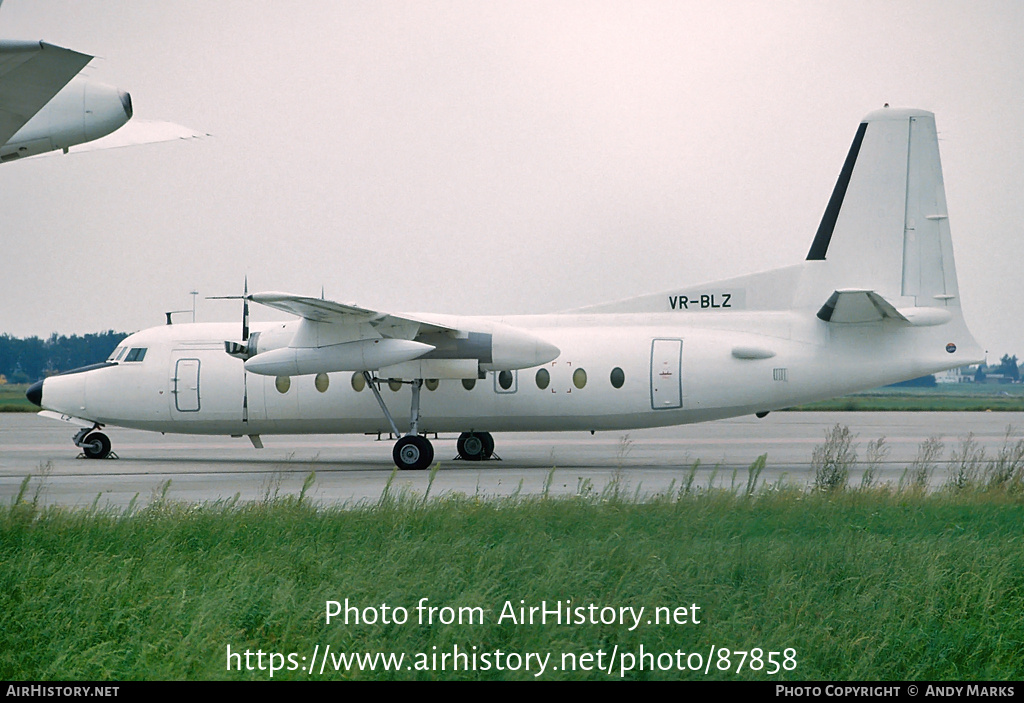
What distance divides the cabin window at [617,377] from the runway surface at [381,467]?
1.58 m

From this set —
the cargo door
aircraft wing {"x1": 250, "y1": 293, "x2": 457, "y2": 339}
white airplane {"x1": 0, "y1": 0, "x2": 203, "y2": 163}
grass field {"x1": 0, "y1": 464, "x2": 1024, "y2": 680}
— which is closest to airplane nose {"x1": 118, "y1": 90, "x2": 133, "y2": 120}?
white airplane {"x1": 0, "y1": 0, "x2": 203, "y2": 163}

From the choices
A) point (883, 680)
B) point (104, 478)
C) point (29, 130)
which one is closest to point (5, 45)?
point (29, 130)

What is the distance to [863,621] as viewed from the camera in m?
7.27

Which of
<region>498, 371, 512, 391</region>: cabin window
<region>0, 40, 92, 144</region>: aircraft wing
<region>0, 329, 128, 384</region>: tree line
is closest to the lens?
<region>0, 40, 92, 144</region>: aircraft wing

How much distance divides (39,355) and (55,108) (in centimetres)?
4117

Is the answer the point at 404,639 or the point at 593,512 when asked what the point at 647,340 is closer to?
the point at 593,512

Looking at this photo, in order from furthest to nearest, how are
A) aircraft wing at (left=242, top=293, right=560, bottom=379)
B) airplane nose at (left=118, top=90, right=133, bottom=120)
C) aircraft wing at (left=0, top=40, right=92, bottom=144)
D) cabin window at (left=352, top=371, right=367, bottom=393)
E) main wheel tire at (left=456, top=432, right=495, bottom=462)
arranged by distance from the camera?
main wheel tire at (left=456, top=432, right=495, bottom=462) < cabin window at (left=352, top=371, right=367, bottom=393) < aircraft wing at (left=242, top=293, right=560, bottom=379) < airplane nose at (left=118, top=90, right=133, bottom=120) < aircraft wing at (left=0, top=40, right=92, bottom=144)

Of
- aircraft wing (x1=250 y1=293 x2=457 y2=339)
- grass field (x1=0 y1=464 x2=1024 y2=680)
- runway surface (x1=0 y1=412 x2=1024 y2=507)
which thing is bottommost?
runway surface (x1=0 y1=412 x2=1024 y2=507)

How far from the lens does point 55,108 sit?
28.9 feet

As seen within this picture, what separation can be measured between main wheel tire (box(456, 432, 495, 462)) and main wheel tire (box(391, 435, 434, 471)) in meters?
2.79

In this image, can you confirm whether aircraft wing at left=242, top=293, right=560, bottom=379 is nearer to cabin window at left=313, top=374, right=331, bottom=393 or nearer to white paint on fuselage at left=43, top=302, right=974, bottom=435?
white paint on fuselage at left=43, top=302, right=974, bottom=435

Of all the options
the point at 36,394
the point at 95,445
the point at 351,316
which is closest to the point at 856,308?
the point at 351,316

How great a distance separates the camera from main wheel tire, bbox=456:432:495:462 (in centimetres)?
2314
